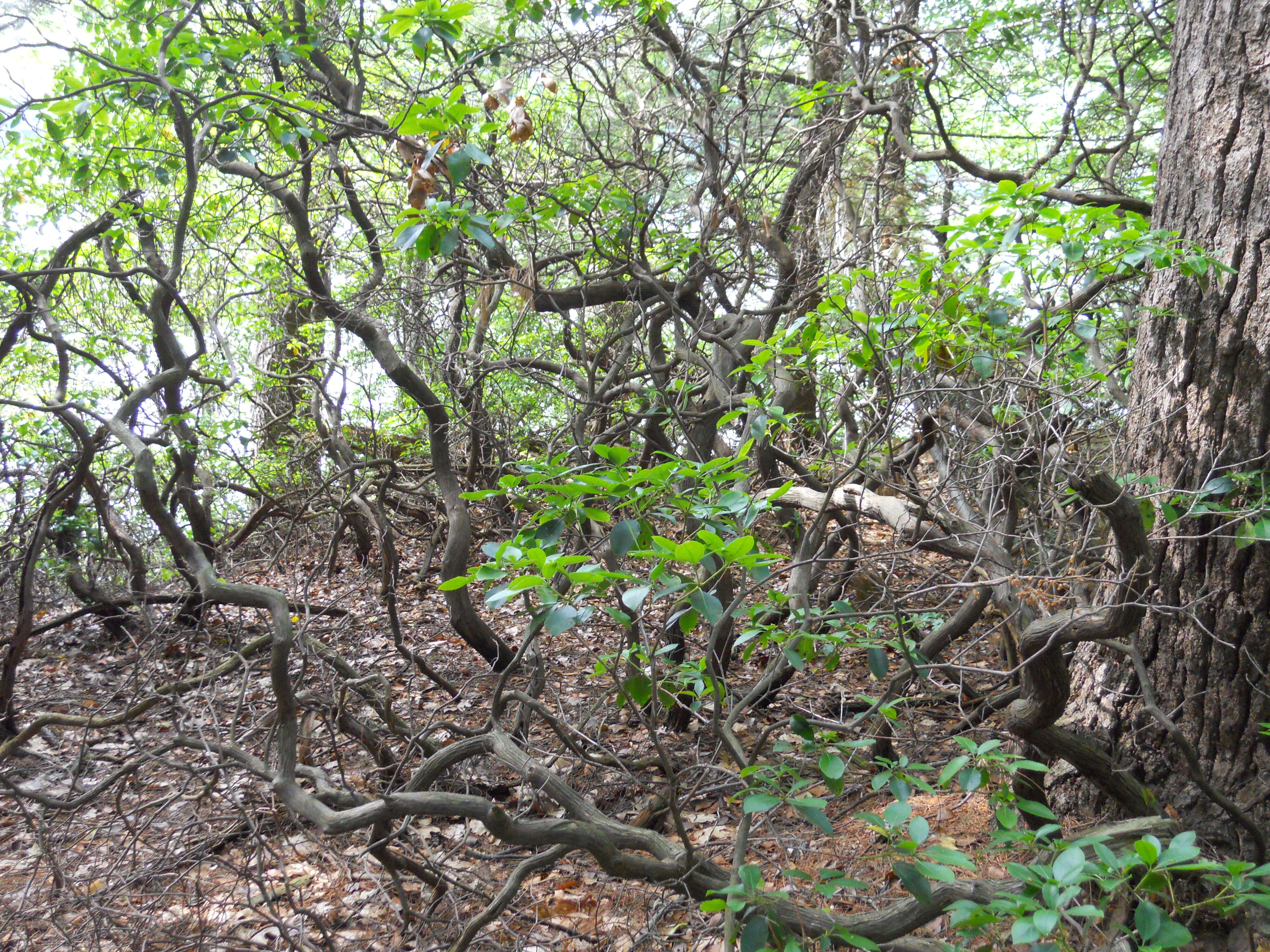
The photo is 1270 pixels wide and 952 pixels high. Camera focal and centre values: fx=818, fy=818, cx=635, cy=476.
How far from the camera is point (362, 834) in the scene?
419 centimetres

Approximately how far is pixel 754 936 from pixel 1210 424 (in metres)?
2.39

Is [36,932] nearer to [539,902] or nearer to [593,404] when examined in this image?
[539,902]

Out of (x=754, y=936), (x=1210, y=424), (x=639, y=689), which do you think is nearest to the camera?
(x=754, y=936)

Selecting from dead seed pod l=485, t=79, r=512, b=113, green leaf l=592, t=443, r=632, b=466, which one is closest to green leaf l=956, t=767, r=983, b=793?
green leaf l=592, t=443, r=632, b=466

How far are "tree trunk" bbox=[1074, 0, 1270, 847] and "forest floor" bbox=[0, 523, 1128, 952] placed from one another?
54cm

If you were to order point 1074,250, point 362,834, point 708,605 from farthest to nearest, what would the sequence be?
point 362,834
point 1074,250
point 708,605

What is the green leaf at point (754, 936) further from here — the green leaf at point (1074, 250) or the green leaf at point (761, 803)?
the green leaf at point (1074, 250)

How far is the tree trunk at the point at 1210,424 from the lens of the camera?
111 inches

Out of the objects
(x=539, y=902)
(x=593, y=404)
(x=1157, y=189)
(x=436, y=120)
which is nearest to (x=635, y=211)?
(x=593, y=404)

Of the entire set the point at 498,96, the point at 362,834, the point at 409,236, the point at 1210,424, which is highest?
the point at 498,96

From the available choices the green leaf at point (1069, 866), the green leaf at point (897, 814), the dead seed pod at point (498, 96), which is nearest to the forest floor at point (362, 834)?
the green leaf at point (897, 814)

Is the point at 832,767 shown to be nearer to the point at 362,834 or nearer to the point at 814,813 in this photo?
the point at 814,813

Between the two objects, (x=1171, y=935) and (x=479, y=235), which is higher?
(x=479, y=235)

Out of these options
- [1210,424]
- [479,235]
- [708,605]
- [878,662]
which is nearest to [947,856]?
[878,662]
